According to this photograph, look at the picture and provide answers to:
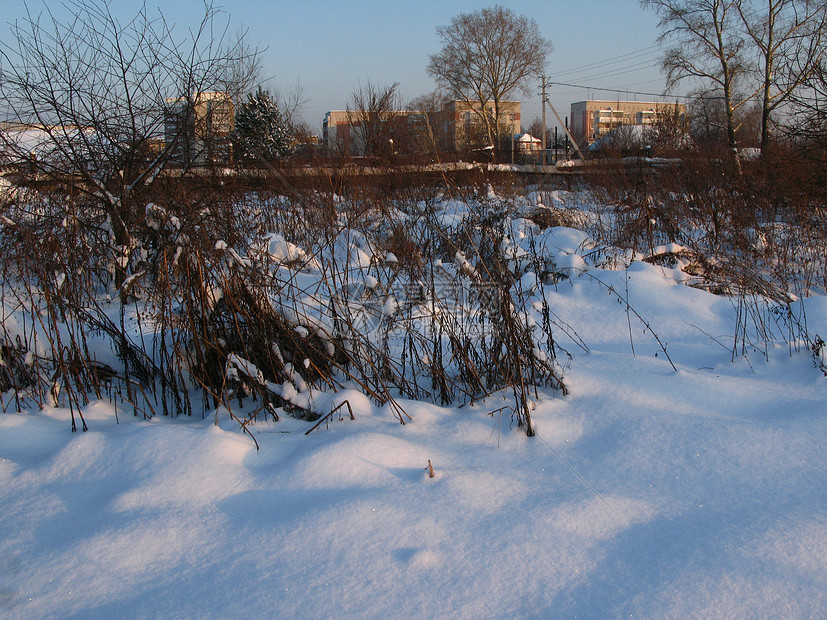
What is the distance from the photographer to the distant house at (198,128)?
16.4ft

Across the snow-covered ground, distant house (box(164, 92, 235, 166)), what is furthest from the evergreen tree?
the snow-covered ground

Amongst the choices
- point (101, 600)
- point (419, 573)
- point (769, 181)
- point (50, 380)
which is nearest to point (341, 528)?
point (419, 573)

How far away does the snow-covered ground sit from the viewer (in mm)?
1373

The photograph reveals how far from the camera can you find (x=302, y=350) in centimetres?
263

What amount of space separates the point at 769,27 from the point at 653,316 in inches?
669

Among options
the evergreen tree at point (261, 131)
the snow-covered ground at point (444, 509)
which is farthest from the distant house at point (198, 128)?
the snow-covered ground at point (444, 509)

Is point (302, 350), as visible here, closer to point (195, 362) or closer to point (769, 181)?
point (195, 362)

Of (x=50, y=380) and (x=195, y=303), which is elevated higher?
(x=195, y=303)

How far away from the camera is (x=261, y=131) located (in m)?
8.06

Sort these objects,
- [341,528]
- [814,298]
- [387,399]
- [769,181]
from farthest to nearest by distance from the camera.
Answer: [769,181], [814,298], [387,399], [341,528]

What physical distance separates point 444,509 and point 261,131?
7396 mm

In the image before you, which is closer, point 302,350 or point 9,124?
point 302,350

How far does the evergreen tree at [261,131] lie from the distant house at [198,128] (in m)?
0.23

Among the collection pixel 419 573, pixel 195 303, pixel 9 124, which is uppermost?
pixel 9 124
